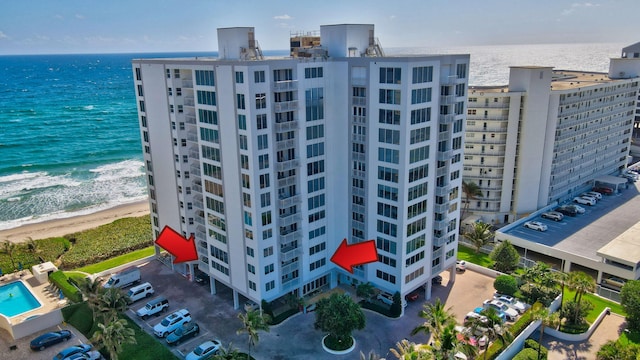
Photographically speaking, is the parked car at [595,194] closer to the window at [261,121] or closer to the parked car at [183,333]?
the window at [261,121]

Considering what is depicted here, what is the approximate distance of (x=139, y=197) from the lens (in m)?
107

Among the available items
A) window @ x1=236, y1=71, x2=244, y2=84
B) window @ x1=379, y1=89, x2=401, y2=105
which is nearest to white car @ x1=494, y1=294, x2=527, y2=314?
window @ x1=379, y1=89, x2=401, y2=105

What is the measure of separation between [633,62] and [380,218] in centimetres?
7646

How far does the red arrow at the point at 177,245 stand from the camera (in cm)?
5825

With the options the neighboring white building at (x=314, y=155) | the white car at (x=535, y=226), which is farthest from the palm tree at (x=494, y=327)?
the white car at (x=535, y=226)

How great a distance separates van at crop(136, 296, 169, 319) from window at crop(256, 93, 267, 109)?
26.2 meters

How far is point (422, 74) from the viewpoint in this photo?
148ft

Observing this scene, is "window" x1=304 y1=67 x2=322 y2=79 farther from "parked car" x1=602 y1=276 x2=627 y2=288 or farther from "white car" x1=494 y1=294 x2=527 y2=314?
"parked car" x1=602 y1=276 x2=627 y2=288

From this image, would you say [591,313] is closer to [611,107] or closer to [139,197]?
[611,107]

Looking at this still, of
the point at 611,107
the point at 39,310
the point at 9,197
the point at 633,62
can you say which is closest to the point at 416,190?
the point at 39,310

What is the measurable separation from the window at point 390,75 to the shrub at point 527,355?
93.8 ft

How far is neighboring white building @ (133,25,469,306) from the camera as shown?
45438 mm

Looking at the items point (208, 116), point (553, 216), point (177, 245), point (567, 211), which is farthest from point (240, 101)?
point (567, 211)

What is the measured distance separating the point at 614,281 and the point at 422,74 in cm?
3899
